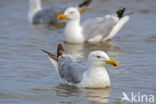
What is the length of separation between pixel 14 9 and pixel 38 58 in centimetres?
753

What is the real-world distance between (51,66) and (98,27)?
3318mm

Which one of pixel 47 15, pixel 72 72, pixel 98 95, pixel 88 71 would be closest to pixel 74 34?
pixel 47 15

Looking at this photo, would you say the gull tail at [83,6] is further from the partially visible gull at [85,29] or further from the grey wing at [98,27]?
the partially visible gull at [85,29]

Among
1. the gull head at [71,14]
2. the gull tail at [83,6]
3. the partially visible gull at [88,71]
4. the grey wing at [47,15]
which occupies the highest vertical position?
the gull tail at [83,6]

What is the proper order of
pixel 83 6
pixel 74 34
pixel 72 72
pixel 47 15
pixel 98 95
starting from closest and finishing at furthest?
pixel 98 95, pixel 72 72, pixel 74 34, pixel 83 6, pixel 47 15

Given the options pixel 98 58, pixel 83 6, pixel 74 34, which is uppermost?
pixel 83 6

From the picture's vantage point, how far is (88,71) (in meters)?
8.33

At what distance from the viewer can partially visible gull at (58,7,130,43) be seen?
12.6 metres

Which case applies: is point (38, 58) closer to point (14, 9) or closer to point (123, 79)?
point (123, 79)

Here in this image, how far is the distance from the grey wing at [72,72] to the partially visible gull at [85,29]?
12.4 ft

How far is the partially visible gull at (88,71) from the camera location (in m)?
8.21

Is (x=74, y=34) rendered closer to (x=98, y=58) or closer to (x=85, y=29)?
(x=85, y=29)

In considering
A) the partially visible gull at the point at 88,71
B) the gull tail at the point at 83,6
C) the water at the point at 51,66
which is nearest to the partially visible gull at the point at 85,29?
the water at the point at 51,66

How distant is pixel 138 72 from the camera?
9336 mm
